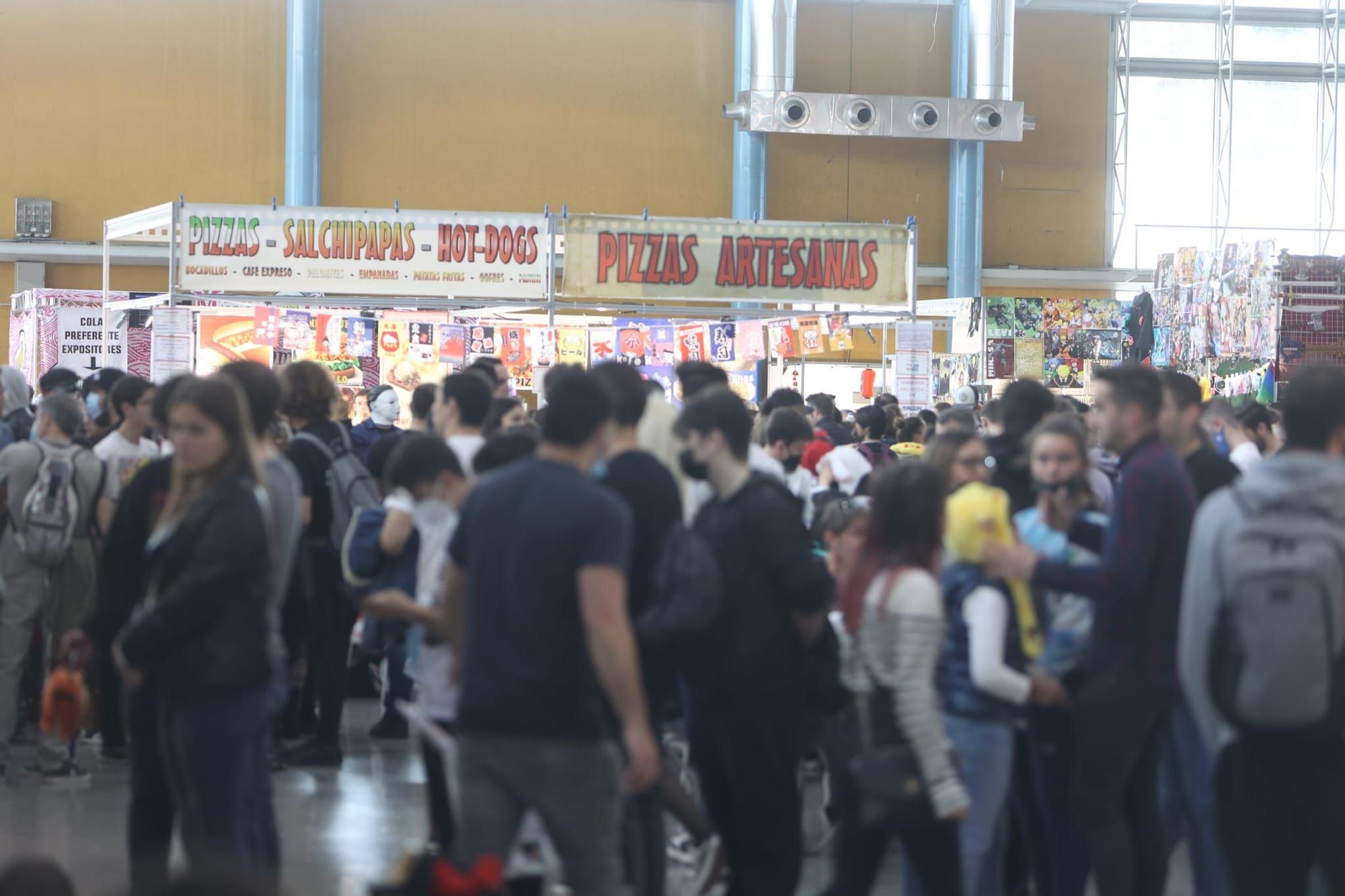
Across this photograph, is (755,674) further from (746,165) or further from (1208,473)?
(746,165)

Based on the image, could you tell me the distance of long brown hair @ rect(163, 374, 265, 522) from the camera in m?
3.68

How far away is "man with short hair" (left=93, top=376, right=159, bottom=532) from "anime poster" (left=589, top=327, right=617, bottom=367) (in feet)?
19.0

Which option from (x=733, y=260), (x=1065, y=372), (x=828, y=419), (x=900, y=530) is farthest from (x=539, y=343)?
(x=900, y=530)

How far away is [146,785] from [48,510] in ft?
8.20

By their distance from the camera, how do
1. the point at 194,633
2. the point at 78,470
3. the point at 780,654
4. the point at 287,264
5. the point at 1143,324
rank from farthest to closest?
the point at 1143,324 < the point at 287,264 < the point at 78,470 < the point at 780,654 < the point at 194,633

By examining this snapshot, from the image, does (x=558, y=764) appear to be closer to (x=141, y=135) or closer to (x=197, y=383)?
(x=197, y=383)

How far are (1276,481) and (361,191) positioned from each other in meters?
19.1

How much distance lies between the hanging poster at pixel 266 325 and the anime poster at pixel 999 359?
23.7 ft

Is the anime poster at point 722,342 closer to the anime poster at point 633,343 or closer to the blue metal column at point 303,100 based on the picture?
the anime poster at point 633,343

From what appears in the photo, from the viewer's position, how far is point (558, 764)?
3207mm

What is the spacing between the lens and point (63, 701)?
165 inches

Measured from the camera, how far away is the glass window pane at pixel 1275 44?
2300 cm

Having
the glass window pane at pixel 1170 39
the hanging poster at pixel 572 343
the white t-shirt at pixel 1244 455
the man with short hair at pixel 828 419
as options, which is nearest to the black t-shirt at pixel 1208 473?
the white t-shirt at pixel 1244 455

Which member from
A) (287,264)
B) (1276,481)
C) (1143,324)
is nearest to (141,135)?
(287,264)
